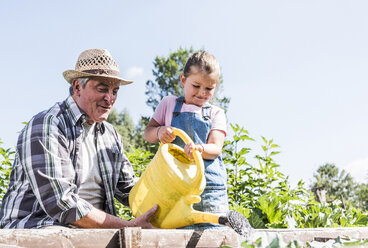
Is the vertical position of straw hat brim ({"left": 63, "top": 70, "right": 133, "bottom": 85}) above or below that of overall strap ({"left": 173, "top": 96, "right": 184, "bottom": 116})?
above

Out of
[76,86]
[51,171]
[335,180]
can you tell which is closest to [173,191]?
[51,171]

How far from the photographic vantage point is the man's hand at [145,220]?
164cm

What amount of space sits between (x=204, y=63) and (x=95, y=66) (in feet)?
1.95

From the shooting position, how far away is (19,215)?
180cm

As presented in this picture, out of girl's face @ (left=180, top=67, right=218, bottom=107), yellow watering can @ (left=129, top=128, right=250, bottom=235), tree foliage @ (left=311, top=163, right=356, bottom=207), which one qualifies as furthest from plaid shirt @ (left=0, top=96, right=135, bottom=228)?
tree foliage @ (left=311, top=163, right=356, bottom=207)

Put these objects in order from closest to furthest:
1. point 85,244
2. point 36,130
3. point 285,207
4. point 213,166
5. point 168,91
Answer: point 85,244 < point 36,130 < point 213,166 < point 285,207 < point 168,91

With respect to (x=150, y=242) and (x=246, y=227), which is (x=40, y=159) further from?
(x=246, y=227)

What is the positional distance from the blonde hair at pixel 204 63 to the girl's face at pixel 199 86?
0.9 inches

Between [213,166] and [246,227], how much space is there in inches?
24.6

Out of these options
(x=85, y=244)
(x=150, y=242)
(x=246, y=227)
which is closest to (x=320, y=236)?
(x=246, y=227)

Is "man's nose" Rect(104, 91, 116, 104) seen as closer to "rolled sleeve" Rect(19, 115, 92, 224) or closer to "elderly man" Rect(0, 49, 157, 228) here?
"elderly man" Rect(0, 49, 157, 228)

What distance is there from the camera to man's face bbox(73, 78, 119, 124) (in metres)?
2.03

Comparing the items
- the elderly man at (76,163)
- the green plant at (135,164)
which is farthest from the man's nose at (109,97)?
the green plant at (135,164)

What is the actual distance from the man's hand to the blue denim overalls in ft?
0.81
